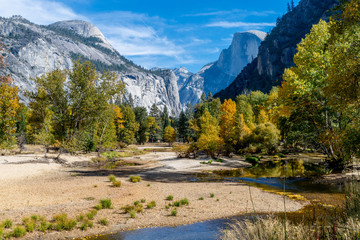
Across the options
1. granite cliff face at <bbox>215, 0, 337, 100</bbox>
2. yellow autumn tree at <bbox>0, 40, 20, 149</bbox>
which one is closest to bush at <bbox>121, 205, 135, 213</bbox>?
yellow autumn tree at <bbox>0, 40, 20, 149</bbox>

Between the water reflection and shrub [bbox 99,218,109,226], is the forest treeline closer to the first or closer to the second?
the water reflection

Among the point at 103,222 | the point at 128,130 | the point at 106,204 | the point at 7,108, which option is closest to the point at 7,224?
the point at 103,222

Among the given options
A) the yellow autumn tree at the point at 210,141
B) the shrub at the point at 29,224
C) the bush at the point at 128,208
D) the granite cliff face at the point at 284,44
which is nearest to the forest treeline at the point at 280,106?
the yellow autumn tree at the point at 210,141

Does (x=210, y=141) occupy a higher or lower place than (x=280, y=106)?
lower

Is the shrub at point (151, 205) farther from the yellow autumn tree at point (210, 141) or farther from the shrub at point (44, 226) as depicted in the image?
the yellow autumn tree at point (210, 141)

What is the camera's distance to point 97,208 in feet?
46.8

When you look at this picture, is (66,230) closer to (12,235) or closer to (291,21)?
(12,235)

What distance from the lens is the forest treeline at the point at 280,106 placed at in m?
9.97

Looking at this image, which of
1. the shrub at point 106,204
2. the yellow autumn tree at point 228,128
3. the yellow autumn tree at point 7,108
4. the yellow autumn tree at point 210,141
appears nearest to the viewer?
the shrub at point 106,204

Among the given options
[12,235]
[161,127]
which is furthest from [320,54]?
[161,127]

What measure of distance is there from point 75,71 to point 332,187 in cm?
3621

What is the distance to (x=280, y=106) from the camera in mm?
36938

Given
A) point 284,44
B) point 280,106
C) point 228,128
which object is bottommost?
→ point 228,128

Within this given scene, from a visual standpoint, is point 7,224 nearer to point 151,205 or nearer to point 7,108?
point 151,205
